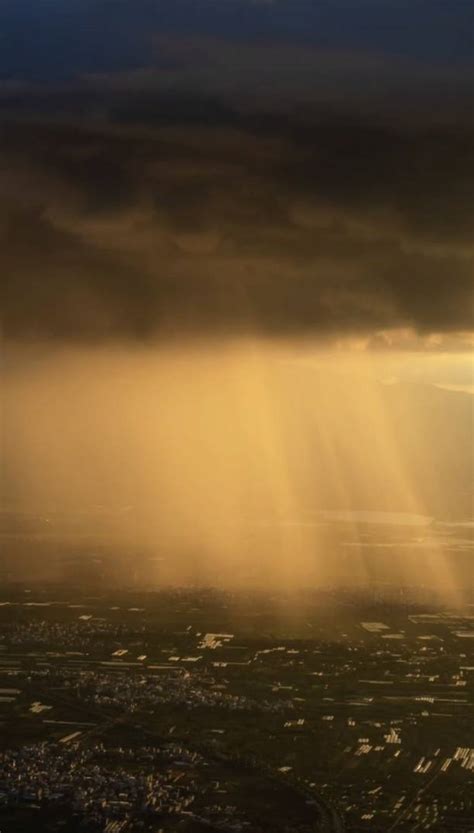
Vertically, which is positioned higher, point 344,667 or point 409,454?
point 409,454

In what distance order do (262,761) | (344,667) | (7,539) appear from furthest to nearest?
(7,539) → (344,667) → (262,761)

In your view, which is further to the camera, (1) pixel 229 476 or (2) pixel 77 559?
(1) pixel 229 476

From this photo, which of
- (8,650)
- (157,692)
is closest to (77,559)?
(8,650)

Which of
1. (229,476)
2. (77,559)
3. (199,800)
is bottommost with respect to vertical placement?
(199,800)

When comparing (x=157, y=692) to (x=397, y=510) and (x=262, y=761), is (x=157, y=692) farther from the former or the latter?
(x=397, y=510)

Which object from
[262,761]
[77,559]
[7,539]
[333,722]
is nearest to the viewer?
[262,761]

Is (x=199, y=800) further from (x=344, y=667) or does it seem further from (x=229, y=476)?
(x=229, y=476)

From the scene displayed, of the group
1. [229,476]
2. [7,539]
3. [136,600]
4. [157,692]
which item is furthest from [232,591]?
[229,476]
